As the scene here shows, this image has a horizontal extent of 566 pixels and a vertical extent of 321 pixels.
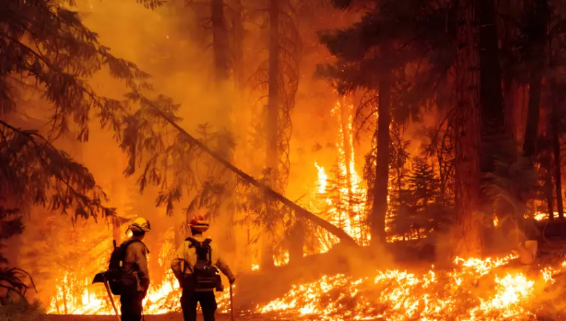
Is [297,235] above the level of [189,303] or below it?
above

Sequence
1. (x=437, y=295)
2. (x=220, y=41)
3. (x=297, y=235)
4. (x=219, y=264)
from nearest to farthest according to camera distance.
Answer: (x=219, y=264), (x=437, y=295), (x=297, y=235), (x=220, y=41)

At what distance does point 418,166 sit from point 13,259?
2020 centimetres

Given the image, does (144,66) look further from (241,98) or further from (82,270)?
(82,270)

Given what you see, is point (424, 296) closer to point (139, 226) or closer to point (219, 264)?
point (219, 264)

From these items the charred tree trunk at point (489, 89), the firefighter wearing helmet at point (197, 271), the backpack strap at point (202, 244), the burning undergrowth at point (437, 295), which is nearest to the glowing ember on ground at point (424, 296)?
the burning undergrowth at point (437, 295)

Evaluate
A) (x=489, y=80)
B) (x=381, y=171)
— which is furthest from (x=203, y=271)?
(x=489, y=80)

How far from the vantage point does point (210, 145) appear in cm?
1493

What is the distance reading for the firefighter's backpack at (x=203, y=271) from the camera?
22.5 feet

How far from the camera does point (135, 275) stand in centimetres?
687

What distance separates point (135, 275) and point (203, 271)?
2.99ft

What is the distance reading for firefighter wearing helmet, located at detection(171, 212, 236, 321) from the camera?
22.5ft

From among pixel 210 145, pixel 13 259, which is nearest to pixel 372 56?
pixel 210 145

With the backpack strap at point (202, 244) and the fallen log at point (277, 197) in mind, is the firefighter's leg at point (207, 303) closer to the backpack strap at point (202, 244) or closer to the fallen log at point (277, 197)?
the backpack strap at point (202, 244)

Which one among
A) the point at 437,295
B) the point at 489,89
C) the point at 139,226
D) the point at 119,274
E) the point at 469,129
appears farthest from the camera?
the point at 489,89
